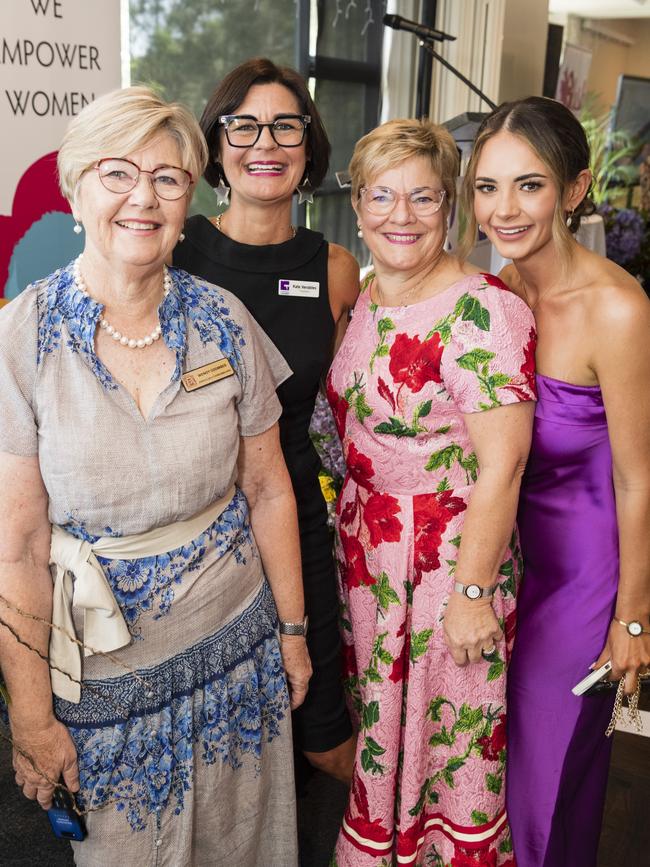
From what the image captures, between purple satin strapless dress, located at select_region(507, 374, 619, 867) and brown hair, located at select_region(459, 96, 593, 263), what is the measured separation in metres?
0.32

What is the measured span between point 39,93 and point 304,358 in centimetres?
107

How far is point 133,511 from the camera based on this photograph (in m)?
1.37

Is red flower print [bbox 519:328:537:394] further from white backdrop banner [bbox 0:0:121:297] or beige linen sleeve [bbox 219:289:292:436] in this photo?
white backdrop banner [bbox 0:0:121:297]

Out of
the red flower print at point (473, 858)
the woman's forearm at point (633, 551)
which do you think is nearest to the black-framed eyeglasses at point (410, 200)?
the woman's forearm at point (633, 551)

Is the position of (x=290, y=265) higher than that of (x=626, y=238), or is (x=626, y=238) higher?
(x=290, y=265)

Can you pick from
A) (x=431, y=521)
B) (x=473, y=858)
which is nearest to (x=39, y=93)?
(x=431, y=521)

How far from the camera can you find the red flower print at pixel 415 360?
165 centimetres

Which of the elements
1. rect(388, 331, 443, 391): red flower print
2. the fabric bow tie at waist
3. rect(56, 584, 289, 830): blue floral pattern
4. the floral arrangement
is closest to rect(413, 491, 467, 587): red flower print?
rect(388, 331, 443, 391): red flower print

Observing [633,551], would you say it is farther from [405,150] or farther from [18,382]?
[18,382]

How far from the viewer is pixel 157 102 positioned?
1.36 m

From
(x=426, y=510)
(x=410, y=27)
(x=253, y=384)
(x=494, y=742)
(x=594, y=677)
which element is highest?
(x=410, y=27)

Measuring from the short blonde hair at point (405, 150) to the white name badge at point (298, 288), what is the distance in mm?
278

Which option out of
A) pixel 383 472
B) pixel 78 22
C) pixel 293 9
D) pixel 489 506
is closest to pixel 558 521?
pixel 489 506

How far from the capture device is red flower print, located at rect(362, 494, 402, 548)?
1764 millimetres
